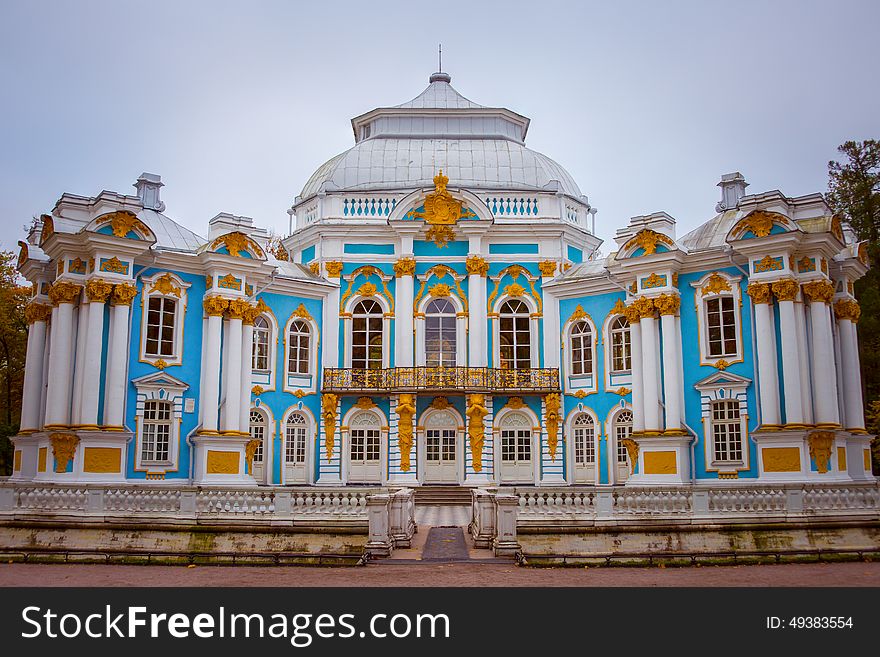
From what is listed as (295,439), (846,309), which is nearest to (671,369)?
(846,309)

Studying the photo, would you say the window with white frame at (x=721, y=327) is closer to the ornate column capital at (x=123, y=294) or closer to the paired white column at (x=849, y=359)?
the paired white column at (x=849, y=359)

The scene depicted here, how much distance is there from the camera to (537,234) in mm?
30391

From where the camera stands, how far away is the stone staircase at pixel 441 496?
2709 centimetres

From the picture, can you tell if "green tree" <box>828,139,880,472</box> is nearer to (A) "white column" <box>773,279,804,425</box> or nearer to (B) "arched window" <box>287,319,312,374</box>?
(A) "white column" <box>773,279,804,425</box>

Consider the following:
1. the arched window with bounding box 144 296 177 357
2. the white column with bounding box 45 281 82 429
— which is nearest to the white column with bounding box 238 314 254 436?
the arched window with bounding box 144 296 177 357

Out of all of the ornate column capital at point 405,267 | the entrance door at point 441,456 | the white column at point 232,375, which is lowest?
the entrance door at point 441,456

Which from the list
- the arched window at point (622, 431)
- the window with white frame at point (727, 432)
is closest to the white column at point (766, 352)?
the window with white frame at point (727, 432)

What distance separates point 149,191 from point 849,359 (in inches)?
813

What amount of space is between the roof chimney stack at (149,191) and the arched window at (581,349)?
13229 mm

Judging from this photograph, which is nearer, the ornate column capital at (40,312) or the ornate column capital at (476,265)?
the ornate column capital at (40,312)

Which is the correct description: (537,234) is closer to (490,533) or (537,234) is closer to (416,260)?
(416,260)

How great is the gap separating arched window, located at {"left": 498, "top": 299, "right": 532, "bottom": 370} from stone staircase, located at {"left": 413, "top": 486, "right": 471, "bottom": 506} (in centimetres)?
464

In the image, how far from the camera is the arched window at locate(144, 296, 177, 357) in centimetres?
2522

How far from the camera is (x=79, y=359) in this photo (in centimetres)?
2352
